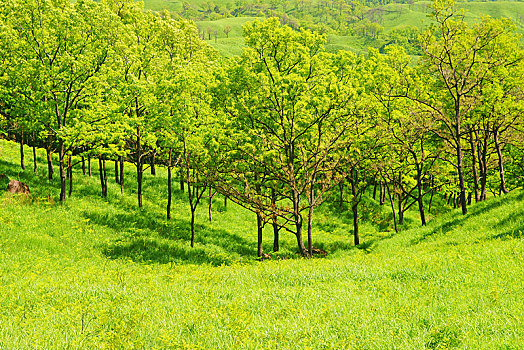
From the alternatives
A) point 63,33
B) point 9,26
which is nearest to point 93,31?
point 63,33

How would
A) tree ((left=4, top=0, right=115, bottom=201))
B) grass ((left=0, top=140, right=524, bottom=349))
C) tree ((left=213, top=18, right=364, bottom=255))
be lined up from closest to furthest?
grass ((left=0, top=140, right=524, bottom=349))
tree ((left=213, top=18, right=364, bottom=255))
tree ((left=4, top=0, right=115, bottom=201))

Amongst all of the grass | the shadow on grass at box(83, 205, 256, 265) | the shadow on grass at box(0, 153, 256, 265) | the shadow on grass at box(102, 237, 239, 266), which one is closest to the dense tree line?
the shadow on grass at box(0, 153, 256, 265)

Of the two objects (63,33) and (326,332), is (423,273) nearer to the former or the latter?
(326,332)

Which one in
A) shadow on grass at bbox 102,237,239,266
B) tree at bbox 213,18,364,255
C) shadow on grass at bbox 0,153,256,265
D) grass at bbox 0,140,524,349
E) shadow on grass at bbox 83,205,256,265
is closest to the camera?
grass at bbox 0,140,524,349

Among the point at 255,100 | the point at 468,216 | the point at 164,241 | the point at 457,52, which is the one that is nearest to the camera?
the point at 255,100

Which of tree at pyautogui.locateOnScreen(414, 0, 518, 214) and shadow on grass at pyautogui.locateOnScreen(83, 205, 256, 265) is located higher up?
tree at pyautogui.locateOnScreen(414, 0, 518, 214)

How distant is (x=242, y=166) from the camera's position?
808 inches

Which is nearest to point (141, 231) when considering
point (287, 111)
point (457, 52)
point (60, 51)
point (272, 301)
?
point (287, 111)

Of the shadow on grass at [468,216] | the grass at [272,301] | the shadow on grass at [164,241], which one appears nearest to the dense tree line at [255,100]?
the shadow on grass at [468,216]

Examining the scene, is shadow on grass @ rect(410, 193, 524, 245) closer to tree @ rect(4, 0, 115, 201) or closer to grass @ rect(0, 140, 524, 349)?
grass @ rect(0, 140, 524, 349)

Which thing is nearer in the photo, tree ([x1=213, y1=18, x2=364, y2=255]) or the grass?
the grass

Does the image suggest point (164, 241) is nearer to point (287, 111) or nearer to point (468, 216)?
point (287, 111)

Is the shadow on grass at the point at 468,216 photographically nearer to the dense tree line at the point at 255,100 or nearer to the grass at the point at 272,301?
the grass at the point at 272,301

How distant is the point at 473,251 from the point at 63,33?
27.0 meters
